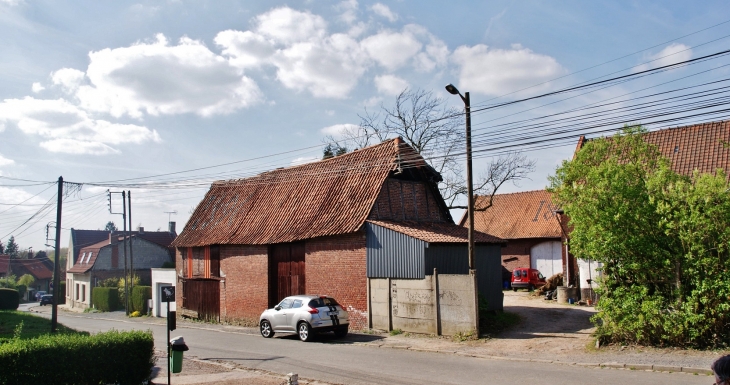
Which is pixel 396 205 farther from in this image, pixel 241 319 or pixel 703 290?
pixel 703 290

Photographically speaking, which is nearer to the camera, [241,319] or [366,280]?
[366,280]

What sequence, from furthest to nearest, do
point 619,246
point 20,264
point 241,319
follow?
point 20,264
point 241,319
point 619,246

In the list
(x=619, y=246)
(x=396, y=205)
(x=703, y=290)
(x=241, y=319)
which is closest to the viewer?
(x=703, y=290)

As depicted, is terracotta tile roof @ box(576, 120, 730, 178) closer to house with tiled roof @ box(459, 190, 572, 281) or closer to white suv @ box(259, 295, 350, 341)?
house with tiled roof @ box(459, 190, 572, 281)

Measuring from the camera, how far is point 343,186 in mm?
25469

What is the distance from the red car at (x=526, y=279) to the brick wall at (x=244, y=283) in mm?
A: 15924

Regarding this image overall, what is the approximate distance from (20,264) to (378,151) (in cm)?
7501

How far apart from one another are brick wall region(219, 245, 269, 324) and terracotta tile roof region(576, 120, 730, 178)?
17162 millimetres

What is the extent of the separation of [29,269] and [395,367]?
8148 centimetres

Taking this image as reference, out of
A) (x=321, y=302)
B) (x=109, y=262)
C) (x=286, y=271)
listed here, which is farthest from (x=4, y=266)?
(x=321, y=302)

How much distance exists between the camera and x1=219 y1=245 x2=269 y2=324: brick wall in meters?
26.4

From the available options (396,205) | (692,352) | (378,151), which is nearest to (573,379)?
(692,352)

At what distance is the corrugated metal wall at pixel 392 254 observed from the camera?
66.3ft

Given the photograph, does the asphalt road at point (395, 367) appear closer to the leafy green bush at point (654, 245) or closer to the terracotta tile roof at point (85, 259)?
the leafy green bush at point (654, 245)
